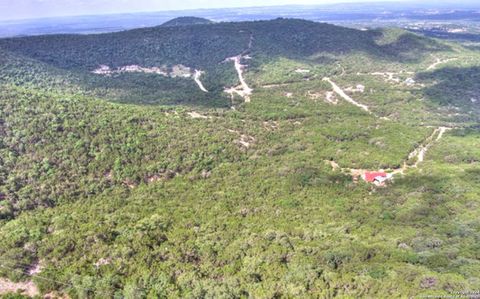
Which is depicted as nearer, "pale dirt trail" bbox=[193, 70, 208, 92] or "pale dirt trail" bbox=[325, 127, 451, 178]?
"pale dirt trail" bbox=[325, 127, 451, 178]

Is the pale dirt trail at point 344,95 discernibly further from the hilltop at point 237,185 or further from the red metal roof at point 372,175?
the red metal roof at point 372,175

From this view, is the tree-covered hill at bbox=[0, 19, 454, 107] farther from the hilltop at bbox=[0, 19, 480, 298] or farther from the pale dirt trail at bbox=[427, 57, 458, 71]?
the pale dirt trail at bbox=[427, 57, 458, 71]

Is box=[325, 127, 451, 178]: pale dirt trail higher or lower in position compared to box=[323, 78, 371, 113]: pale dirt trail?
lower

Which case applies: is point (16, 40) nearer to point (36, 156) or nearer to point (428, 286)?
point (36, 156)

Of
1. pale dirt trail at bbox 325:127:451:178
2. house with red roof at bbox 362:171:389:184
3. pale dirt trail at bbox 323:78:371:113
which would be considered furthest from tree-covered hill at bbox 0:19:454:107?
house with red roof at bbox 362:171:389:184

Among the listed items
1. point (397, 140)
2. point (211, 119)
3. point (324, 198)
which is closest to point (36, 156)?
point (211, 119)

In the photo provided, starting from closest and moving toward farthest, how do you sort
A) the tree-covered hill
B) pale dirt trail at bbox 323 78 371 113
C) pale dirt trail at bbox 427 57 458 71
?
pale dirt trail at bbox 323 78 371 113, the tree-covered hill, pale dirt trail at bbox 427 57 458 71

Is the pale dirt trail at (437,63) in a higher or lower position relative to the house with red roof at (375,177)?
higher

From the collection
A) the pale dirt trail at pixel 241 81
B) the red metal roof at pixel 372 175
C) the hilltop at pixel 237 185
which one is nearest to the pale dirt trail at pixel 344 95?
the hilltop at pixel 237 185
